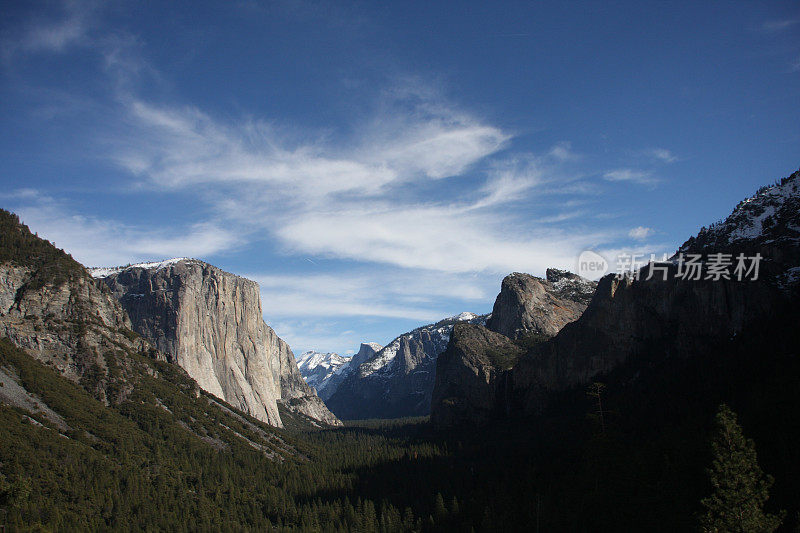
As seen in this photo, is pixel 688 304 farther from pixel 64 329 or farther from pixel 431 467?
pixel 64 329

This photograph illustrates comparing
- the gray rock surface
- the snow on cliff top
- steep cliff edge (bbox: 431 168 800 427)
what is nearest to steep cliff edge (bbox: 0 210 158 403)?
the gray rock surface

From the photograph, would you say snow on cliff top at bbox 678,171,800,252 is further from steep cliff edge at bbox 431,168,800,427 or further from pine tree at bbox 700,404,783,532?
pine tree at bbox 700,404,783,532

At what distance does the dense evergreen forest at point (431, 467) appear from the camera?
64438mm

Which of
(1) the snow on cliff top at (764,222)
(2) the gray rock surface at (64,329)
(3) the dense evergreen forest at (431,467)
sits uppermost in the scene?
(1) the snow on cliff top at (764,222)

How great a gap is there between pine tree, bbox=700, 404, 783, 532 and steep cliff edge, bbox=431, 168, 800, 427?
90.3m

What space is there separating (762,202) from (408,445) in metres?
150

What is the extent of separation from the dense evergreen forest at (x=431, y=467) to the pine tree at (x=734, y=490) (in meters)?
8.53

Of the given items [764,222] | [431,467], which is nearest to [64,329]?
[431,467]

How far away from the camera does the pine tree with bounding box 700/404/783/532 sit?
3997cm

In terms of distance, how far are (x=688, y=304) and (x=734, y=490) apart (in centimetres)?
11295

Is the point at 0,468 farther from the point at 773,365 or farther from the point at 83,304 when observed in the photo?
the point at 773,365

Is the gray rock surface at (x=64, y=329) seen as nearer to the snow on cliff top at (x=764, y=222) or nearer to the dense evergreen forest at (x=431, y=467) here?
the dense evergreen forest at (x=431, y=467)

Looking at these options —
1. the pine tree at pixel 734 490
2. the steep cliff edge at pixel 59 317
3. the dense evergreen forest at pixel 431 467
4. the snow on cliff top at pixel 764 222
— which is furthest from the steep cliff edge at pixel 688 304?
the steep cliff edge at pixel 59 317

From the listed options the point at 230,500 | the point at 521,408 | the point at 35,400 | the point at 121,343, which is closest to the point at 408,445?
the point at 521,408
